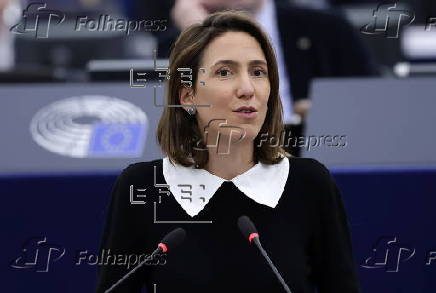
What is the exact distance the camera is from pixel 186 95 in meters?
1.63

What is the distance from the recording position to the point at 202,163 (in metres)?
1.62

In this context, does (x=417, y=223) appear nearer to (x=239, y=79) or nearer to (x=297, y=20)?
(x=239, y=79)

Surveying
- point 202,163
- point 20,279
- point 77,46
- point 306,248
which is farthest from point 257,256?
point 77,46

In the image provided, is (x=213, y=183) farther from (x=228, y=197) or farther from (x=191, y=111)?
(x=191, y=111)

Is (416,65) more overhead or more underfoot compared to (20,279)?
more overhead

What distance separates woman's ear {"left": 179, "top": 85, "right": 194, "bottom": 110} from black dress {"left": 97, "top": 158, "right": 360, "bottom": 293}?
13 centimetres

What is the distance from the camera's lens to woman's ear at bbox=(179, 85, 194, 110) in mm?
1617

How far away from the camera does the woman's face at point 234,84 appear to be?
1.53 meters

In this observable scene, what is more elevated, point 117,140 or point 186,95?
point 186,95

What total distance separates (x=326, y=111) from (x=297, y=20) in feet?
3.37

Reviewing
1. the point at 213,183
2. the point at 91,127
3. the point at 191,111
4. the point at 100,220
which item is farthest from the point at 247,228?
the point at 91,127

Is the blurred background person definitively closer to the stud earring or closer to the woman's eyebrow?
the stud earring

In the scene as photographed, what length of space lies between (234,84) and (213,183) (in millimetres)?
181

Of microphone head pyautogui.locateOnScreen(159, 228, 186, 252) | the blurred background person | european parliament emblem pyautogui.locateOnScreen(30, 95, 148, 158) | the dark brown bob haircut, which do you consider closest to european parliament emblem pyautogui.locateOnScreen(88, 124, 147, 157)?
european parliament emblem pyautogui.locateOnScreen(30, 95, 148, 158)
